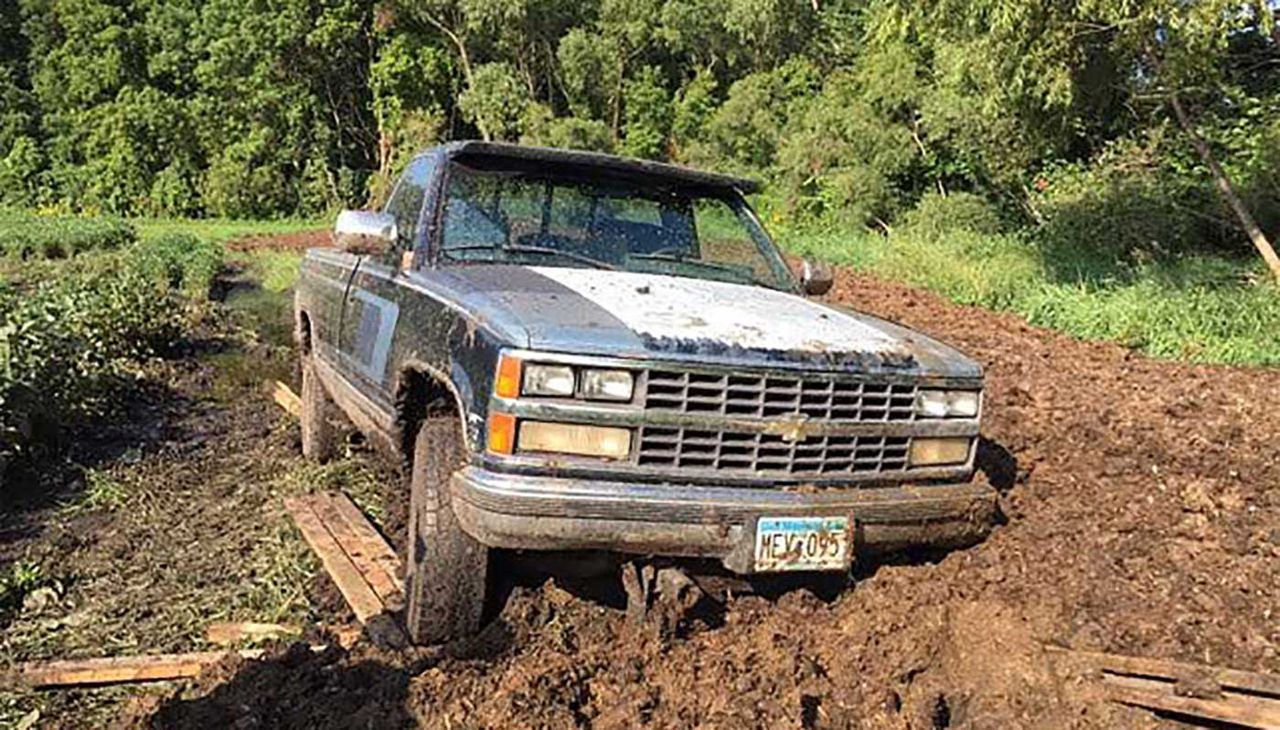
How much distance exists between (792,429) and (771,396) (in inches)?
5.4

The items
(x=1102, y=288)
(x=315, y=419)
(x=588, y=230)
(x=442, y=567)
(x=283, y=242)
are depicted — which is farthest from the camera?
(x=283, y=242)

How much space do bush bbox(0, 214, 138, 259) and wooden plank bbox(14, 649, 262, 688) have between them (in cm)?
1782

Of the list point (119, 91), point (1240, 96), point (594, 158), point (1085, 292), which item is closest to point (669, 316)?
point (594, 158)

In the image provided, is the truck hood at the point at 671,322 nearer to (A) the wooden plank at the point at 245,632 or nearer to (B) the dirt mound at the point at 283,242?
(A) the wooden plank at the point at 245,632

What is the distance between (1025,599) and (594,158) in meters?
2.61

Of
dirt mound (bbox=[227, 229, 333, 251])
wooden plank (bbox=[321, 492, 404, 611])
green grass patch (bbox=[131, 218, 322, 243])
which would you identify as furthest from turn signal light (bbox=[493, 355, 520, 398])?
green grass patch (bbox=[131, 218, 322, 243])

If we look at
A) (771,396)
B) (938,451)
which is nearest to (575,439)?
(771,396)

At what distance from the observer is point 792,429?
3.43 metres

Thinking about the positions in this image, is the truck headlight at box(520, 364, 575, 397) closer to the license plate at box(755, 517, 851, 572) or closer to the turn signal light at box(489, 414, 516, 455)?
the turn signal light at box(489, 414, 516, 455)

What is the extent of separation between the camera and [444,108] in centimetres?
3709

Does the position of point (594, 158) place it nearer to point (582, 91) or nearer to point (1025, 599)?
point (1025, 599)

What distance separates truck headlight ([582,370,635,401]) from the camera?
321 centimetres

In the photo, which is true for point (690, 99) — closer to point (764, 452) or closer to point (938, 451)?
point (938, 451)

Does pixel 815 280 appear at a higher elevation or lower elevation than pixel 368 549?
higher
